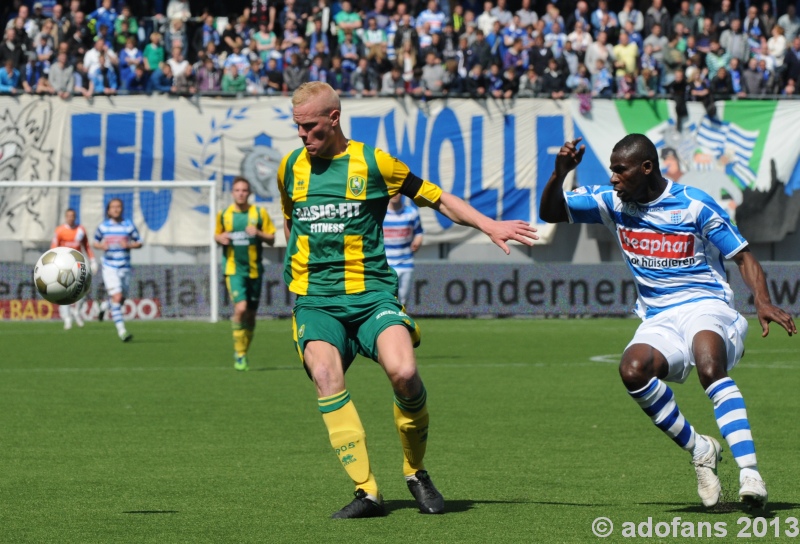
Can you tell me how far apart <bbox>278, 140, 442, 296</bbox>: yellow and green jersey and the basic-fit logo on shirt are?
3.48 feet

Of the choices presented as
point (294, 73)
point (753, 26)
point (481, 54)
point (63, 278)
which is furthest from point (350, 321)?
point (753, 26)

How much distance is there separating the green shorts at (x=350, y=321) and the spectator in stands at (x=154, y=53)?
21424mm

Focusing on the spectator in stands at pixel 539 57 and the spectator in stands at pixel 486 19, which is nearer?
the spectator in stands at pixel 539 57

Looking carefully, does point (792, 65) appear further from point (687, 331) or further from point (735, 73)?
point (687, 331)

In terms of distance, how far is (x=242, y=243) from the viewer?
1571cm

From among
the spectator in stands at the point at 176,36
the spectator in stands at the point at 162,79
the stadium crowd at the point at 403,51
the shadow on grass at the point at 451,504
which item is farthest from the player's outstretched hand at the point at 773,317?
the spectator in stands at the point at 176,36

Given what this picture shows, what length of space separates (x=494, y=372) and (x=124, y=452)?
6962 mm

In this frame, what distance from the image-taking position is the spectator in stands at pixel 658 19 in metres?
28.8

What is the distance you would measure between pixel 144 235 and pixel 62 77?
11.4 feet

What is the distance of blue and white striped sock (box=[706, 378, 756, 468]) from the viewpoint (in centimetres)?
648

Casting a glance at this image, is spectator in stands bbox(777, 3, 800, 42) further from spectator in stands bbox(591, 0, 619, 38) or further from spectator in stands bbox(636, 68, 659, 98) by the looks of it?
spectator in stands bbox(636, 68, 659, 98)

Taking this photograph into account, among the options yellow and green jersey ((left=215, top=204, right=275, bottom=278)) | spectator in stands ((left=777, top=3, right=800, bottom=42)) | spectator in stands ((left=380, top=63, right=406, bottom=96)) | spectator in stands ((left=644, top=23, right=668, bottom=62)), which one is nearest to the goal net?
spectator in stands ((left=380, top=63, right=406, bottom=96))

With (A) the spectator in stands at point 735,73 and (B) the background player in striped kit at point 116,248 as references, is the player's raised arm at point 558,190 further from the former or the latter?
(A) the spectator in stands at point 735,73

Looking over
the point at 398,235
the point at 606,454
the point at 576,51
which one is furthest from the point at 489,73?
the point at 606,454
